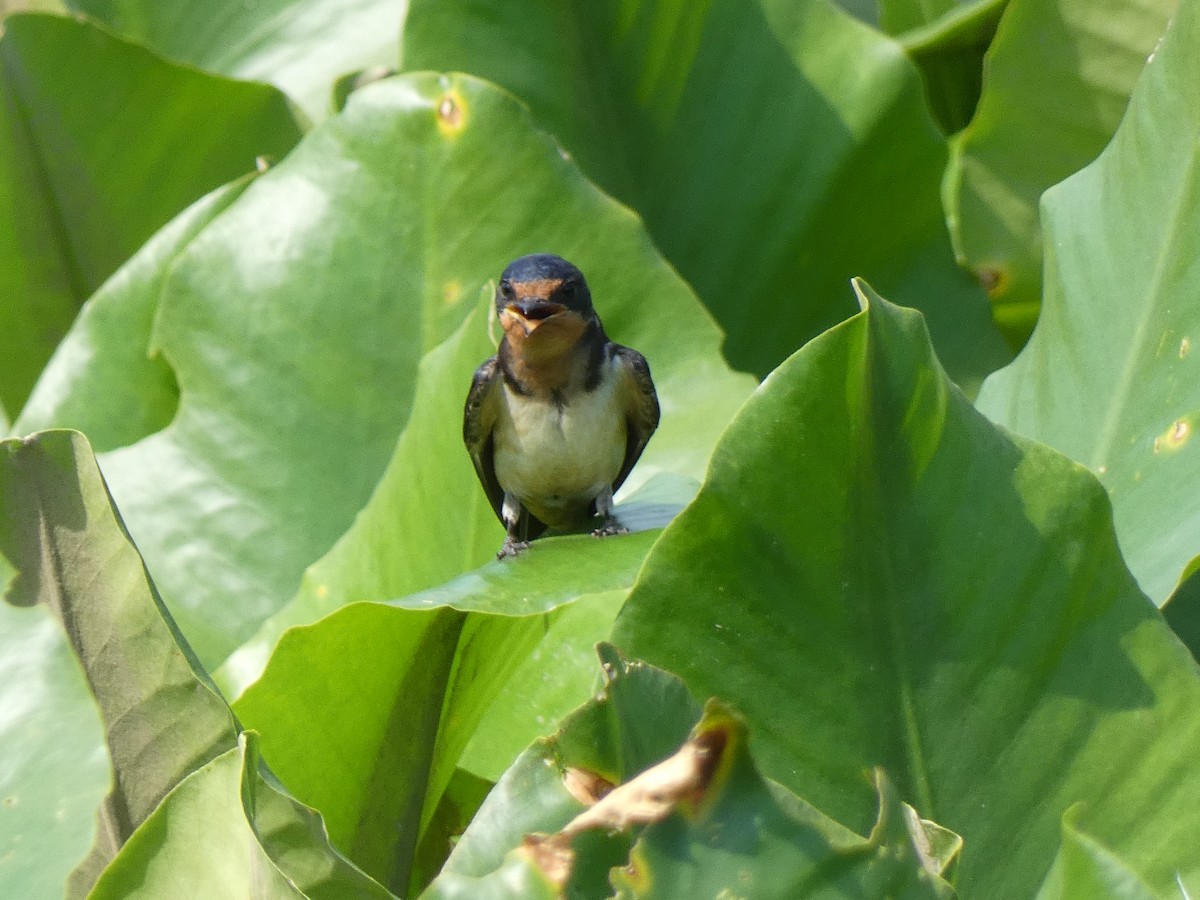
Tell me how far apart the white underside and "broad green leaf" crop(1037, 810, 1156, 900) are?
1197 millimetres

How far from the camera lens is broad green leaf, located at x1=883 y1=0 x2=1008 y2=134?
7.54 ft

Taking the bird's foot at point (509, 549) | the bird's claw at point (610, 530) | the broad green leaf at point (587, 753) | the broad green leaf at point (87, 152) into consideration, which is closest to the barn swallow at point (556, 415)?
the bird's claw at point (610, 530)

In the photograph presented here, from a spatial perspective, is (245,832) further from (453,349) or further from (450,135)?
(450,135)

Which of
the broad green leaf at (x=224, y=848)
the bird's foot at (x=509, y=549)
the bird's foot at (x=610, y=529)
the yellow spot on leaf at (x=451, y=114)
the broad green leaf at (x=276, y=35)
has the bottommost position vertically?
the bird's foot at (x=610, y=529)

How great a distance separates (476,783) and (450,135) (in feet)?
2.47

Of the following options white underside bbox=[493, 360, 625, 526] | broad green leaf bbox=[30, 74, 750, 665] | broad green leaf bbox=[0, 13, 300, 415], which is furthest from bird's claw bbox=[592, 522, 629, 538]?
broad green leaf bbox=[0, 13, 300, 415]

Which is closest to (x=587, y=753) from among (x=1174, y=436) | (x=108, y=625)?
(x=108, y=625)

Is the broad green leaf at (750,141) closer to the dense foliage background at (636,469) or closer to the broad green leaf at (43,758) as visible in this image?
the dense foliage background at (636,469)

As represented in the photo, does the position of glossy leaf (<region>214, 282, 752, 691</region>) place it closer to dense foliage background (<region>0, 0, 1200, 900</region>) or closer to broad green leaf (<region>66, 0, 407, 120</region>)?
dense foliage background (<region>0, 0, 1200, 900</region>)

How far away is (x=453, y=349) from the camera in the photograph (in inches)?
63.1

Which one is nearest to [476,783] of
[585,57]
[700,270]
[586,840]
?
[586,840]

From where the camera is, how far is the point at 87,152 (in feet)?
7.41

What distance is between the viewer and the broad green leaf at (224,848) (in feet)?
3.00

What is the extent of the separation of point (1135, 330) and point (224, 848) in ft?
3.01
